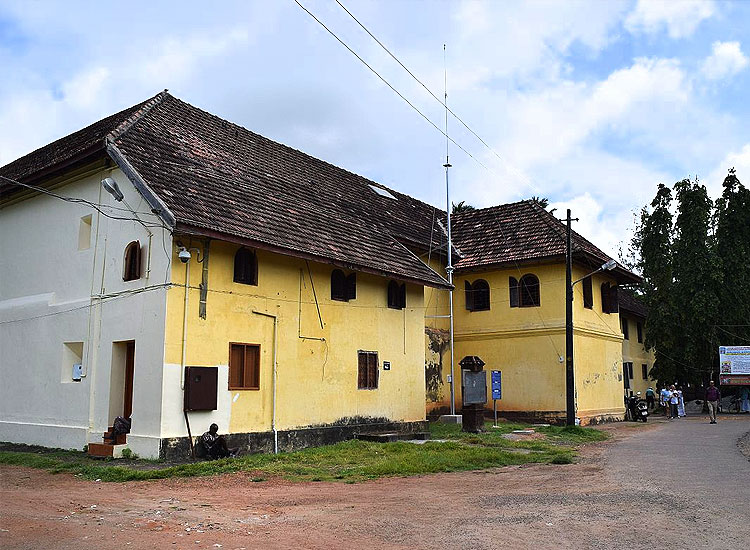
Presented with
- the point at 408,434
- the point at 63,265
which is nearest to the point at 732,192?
the point at 408,434

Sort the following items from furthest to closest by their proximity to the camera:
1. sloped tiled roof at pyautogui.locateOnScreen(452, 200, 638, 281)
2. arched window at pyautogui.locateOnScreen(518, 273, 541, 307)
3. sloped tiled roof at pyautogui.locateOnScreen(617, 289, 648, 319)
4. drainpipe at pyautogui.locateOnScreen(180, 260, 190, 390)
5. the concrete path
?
sloped tiled roof at pyautogui.locateOnScreen(617, 289, 648, 319) → arched window at pyautogui.locateOnScreen(518, 273, 541, 307) → sloped tiled roof at pyautogui.locateOnScreen(452, 200, 638, 281) → drainpipe at pyautogui.locateOnScreen(180, 260, 190, 390) → the concrete path

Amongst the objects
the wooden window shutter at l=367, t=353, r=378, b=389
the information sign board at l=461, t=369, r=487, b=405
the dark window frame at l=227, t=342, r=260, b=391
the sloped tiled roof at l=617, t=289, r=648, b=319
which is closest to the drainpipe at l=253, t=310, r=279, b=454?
the dark window frame at l=227, t=342, r=260, b=391

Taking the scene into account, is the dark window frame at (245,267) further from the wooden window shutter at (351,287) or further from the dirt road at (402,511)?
the dirt road at (402,511)

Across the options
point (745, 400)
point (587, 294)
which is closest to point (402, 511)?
point (587, 294)

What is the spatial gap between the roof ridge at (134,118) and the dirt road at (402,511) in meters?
7.42

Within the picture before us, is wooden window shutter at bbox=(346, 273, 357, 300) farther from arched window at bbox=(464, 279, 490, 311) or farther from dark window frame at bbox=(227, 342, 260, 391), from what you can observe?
arched window at bbox=(464, 279, 490, 311)

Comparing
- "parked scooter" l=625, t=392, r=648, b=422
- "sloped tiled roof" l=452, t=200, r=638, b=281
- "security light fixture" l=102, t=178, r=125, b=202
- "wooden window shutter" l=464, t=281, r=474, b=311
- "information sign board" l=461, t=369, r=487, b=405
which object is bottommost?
"parked scooter" l=625, t=392, r=648, b=422

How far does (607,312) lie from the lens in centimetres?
2812

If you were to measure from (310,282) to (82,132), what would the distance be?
8386 mm

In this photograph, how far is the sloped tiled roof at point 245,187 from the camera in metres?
15.4

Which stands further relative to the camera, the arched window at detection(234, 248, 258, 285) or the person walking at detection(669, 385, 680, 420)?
the person walking at detection(669, 385, 680, 420)

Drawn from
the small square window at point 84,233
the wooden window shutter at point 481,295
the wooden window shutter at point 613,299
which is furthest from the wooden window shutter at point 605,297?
the small square window at point 84,233

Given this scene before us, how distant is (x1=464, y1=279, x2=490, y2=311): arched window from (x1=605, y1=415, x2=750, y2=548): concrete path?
775 centimetres

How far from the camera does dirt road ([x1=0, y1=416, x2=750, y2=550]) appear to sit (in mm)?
7348
